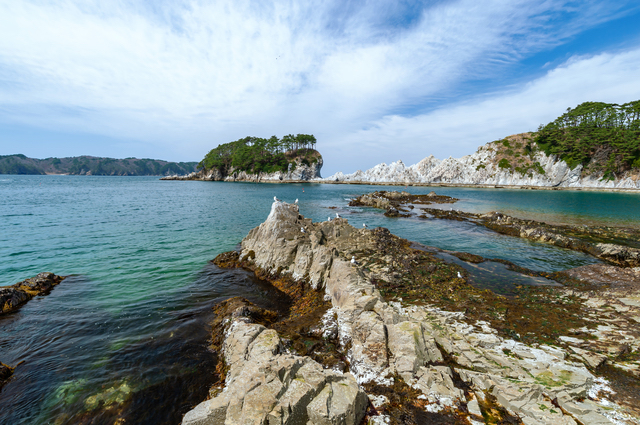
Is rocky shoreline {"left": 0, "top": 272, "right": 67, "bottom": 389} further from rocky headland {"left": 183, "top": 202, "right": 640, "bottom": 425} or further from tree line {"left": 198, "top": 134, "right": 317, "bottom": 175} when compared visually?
tree line {"left": 198, "top": 134, "right": 317, "bottom": 175}

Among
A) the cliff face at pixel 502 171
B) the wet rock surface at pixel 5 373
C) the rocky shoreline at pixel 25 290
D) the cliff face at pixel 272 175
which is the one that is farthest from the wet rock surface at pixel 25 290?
the cliff face at pixel 502 171

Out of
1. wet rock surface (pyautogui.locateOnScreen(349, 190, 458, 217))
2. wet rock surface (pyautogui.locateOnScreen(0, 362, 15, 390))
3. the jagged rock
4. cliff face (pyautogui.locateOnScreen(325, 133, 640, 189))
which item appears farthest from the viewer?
cliff face (pyautogui.locateOnScreen(325, 133, 640, 189))

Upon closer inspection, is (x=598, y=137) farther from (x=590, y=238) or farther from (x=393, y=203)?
(x=590, y=238)

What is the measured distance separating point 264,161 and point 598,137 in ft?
480

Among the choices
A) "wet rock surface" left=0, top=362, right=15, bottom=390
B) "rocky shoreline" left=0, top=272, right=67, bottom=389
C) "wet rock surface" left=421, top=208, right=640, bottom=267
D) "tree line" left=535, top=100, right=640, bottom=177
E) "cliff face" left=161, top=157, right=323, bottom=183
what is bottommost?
"wet rock surface" left=0, top=362, right=15, bottom=390

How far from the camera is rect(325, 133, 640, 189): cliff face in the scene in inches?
3693

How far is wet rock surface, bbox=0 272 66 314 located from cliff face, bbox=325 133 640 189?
142607 mm

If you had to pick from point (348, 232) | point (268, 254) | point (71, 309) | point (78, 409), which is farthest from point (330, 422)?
point (348, 232)

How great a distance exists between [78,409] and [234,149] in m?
158

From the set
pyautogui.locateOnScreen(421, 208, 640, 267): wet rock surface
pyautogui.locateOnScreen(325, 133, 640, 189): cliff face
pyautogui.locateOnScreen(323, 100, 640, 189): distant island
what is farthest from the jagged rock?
pyautogui.locateOnScreen(325, 133, 640, 189): cliff face

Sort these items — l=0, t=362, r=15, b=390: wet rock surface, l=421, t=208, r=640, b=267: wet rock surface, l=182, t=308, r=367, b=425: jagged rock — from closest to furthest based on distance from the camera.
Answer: l=182, t=308, r=367, b=425: jagged rock
l=0, t=362, r=15, b=390: wet rock surface
l=421, t=208, r=640, b=267: wet rock surface

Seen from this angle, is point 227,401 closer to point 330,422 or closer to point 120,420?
point 330,422

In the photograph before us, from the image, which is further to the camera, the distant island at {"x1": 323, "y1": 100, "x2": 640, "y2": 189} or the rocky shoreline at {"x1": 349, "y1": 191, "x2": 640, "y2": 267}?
the distant island at {"x1": 323, "y1": 100, "x2": 640, "y2": 189}

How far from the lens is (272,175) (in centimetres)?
13725
